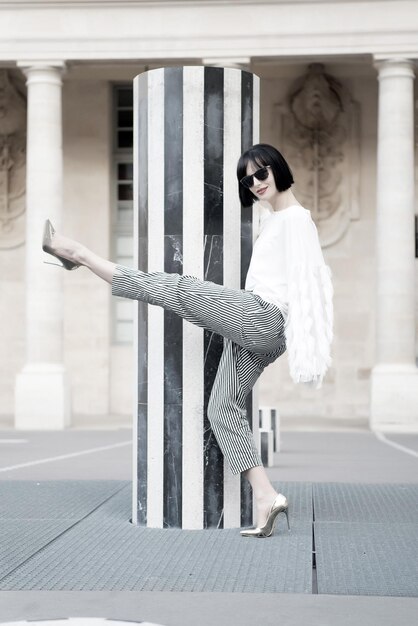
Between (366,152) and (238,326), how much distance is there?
46.9 feet

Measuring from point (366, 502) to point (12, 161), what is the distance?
1373 centimetres

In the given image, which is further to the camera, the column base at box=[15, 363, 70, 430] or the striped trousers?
the column base at box=[15, 363, 70, 430]

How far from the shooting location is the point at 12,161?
20078mm

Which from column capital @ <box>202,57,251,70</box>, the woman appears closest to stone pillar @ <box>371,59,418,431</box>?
column capital @ <box>202,57,251,70</box>

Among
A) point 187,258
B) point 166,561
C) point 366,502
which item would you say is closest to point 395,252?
point 366,502

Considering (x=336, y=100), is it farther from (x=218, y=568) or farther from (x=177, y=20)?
(x=218, y=568)

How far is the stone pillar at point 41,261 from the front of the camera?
1723cm

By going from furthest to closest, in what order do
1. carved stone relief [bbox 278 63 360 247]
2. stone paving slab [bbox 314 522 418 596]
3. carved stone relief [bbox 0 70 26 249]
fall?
carved stone relief [bbox 0 70 26 249] < carved stone relief [bbox 278 63 360 247] < stone paving slab [bbox 314 522 418 596]

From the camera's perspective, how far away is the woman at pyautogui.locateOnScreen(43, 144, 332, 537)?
5.74 metres

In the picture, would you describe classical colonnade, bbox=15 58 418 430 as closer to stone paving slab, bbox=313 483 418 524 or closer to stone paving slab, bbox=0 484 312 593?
stone paving slab, bbox=313 483 418 524

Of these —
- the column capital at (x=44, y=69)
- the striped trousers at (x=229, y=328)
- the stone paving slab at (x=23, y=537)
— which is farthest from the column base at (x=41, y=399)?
the striped trousers at (x=229, y=328)

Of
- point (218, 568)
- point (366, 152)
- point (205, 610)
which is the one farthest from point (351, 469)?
point (366, 152)

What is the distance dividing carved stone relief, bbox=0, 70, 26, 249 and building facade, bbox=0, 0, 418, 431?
0.02m

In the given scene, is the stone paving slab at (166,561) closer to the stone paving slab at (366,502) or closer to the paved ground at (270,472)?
the paved ground at (270,472)
